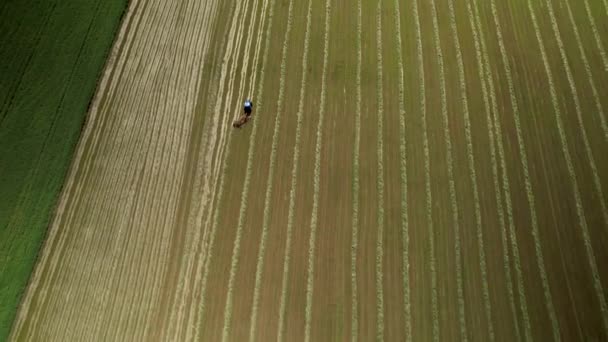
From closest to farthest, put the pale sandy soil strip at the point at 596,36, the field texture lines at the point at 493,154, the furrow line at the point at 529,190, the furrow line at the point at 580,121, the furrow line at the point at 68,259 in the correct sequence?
the furrow line at the point at 68,259, the furrow line at the point at 529,190, the field texture lines at the point at 493,154, the furrow line at the point at 580,121, the pale sandy soil strip at the point at 596,36

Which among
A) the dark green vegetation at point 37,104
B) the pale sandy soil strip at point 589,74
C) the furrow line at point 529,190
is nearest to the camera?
the furrow line at point 529,190

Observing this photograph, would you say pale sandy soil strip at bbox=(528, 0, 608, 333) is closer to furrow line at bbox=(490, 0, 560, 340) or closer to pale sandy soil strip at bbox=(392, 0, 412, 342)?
furrow line at bbox=(490, 0, 560, 340)

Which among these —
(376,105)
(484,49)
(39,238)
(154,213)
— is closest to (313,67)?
(376,105)

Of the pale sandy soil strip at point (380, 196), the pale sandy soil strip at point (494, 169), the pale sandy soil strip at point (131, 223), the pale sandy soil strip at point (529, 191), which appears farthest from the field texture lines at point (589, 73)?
the pale sandy soil strip at point (131, 223)

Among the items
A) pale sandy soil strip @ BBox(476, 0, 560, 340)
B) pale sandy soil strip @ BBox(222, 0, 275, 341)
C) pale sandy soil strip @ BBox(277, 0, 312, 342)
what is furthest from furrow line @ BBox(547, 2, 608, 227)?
pale sandy soil strip @ BBox(222, 0, 275, 341)

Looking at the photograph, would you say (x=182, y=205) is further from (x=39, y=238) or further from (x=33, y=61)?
(x=33, y=61)

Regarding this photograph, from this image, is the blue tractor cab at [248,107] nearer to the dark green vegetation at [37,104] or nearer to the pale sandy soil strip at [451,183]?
the dark green vegetation at [37,104]

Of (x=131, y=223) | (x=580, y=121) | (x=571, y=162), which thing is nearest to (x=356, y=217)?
(x=131, y=223)
